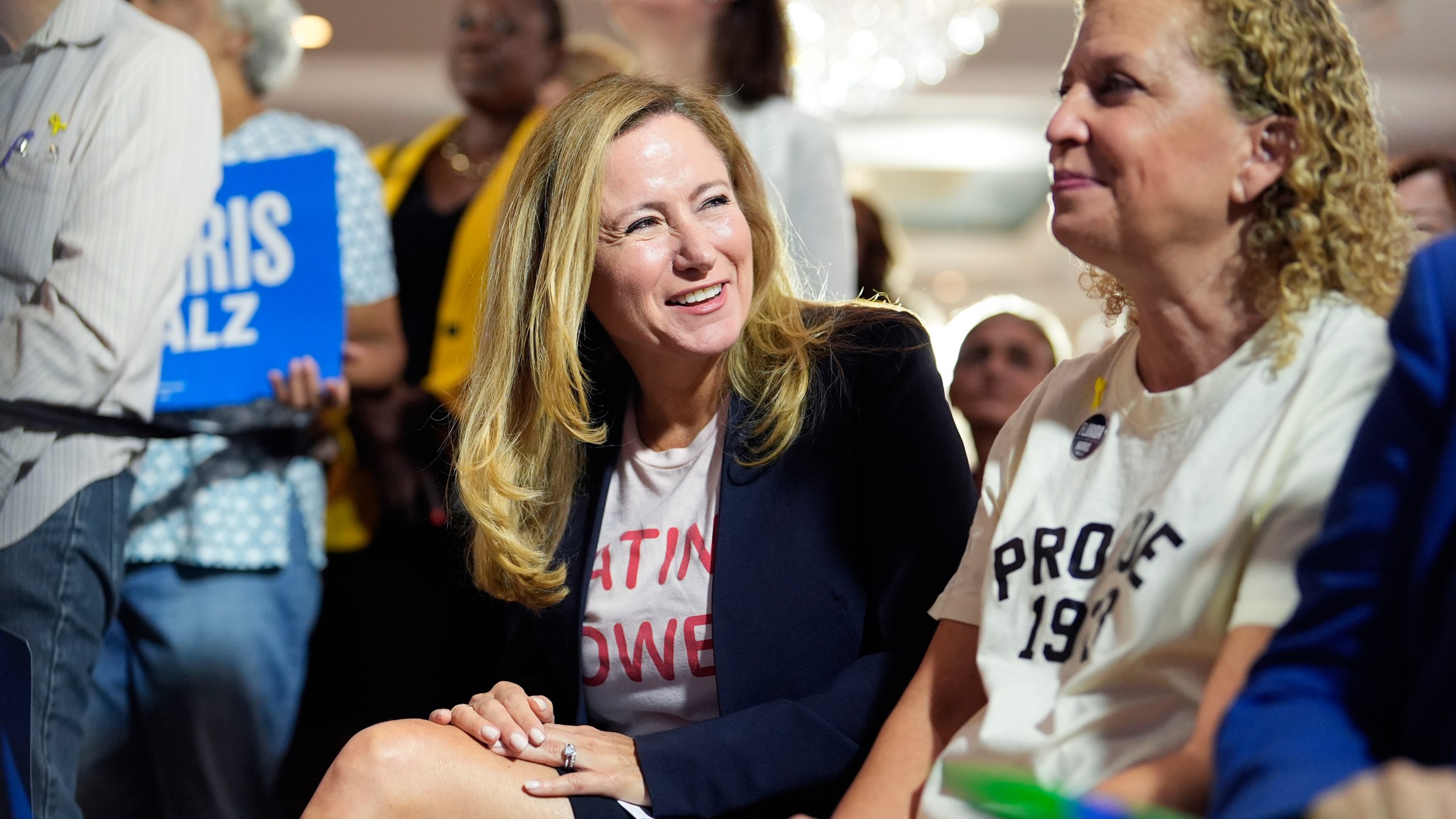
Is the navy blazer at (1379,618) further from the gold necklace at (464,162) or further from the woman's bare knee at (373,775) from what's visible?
→ the gold necklace at (464,162)

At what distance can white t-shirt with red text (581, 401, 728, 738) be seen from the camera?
1.58 meters

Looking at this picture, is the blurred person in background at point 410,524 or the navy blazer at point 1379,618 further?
the blurred person in background at point 410,524

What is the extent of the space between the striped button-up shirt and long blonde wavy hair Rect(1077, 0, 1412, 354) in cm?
129

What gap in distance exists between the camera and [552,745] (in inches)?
57.2

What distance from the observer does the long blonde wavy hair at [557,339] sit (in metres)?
1.67

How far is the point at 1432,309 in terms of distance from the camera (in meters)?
0.84

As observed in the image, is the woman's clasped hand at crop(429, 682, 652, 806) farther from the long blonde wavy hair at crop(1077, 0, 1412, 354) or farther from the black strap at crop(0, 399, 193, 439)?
the long blonde wavy hair at crop(1077, 0, 1412, 354)

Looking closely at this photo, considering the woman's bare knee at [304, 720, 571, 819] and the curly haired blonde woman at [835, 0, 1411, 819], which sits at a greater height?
the curly haired blonde woman at [835, 0, 1411, 819]

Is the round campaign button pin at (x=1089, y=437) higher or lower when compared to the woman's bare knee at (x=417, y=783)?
higher

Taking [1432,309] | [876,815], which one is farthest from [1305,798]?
[876,815]

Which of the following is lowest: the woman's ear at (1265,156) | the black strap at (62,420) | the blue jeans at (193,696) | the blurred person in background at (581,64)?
the blue jeans at (193,696)

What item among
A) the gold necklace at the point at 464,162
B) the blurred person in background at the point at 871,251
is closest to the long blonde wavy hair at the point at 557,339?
the gold necklace at the point at 464,162

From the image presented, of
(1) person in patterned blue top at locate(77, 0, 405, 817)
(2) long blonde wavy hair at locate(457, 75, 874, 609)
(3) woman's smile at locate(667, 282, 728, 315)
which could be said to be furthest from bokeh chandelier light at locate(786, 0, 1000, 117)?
(3) woman's smile at locate(667, 282, 728, 315)

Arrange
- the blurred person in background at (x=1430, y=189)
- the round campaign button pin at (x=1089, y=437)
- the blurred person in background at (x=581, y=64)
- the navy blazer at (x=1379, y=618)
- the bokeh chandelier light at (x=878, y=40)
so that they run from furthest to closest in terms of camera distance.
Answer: the bokeh chandelier light at (x=878, y=40) < the blurred person in background at (x=581, y=64) < the blurred person in background at (x=1430, y=189) < the round campaign button pin at (x=1089, y=437) < the navy blazer at (x=1379, y=618)
